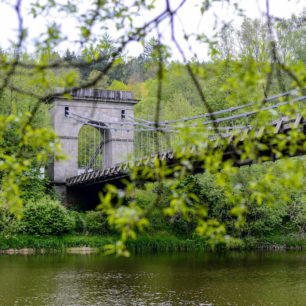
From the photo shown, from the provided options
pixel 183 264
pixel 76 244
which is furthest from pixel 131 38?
pixel 76 244

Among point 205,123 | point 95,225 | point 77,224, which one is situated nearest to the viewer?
point 205,123

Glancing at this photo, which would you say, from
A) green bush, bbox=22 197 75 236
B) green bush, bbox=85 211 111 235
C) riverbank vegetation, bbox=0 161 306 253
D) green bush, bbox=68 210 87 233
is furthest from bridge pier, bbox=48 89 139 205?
green bush, bbox=22 197 75 236

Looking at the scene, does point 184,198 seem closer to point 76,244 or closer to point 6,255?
point 6,255

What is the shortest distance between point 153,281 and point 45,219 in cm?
1048

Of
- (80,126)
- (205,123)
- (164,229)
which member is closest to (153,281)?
(205,123)

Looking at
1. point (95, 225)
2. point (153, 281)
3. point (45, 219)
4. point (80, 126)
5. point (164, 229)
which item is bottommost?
point (153, 281)

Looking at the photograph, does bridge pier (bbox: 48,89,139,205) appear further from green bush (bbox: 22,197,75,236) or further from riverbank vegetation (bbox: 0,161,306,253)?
green bush (bbox: 22,197,75,236)

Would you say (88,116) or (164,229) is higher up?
(88,116)

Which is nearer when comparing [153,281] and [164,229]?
[153,281]

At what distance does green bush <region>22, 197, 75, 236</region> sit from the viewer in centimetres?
2167

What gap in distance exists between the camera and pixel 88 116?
2728 centimetres

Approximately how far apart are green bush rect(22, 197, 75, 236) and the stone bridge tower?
4716 mm

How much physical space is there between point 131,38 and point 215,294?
337 inches

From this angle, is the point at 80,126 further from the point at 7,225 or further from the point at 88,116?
the point at 7,225
